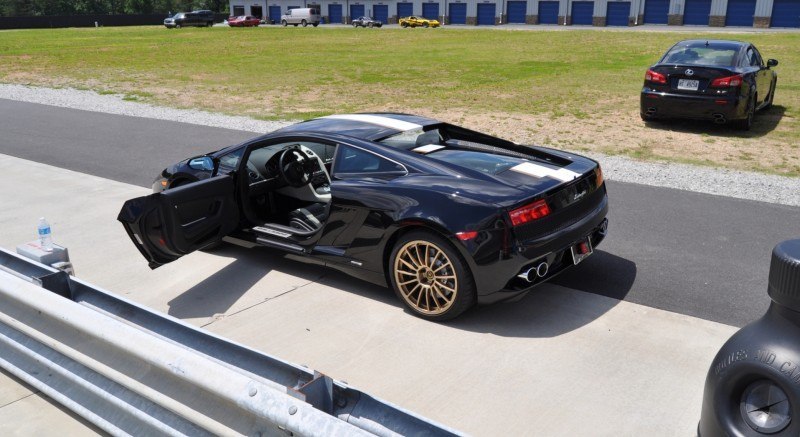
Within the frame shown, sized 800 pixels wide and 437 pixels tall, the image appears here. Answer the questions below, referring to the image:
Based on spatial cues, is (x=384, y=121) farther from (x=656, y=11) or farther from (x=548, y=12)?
(x=548, y=12)

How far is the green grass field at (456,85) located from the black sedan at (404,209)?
5.77 m

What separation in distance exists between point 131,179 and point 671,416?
25.4ft

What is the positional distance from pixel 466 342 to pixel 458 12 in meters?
76.4

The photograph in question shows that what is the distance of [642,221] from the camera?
7430 mm

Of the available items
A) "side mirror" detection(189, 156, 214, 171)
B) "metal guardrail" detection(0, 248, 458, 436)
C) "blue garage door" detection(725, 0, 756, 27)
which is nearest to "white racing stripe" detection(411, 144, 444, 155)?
"side mirror" detection(189, 156, 214, 171)

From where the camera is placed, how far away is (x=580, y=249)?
5.24 metres

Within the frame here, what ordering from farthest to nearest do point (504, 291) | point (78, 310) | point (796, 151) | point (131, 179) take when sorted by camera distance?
point (796, 151)
point (131, 179)
point (504, 291)
point (78, 310)

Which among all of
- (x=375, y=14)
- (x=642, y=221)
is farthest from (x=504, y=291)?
(x=375, y=14)

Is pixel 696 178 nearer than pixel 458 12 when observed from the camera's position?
Yes

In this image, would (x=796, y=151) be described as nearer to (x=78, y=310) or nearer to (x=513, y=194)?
(x=513, y=194)

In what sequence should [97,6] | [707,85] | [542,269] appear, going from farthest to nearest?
[97,6] < [707,85] < [542,269]

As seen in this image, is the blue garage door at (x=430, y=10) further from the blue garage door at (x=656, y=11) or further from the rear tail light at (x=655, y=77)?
the rear tail light at (x=655, y=77)

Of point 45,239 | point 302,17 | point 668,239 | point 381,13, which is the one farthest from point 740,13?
point 45,239

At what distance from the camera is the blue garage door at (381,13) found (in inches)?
3263
